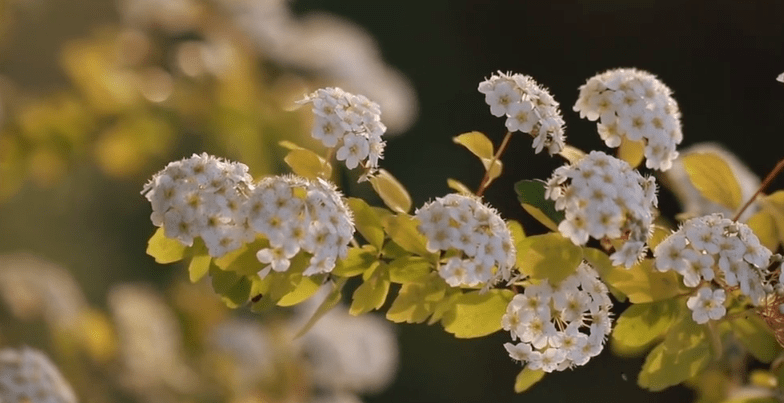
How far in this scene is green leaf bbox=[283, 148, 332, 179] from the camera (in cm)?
110

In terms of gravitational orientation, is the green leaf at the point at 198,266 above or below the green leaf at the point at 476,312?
below

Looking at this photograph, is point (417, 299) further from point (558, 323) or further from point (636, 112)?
point (636, 112)

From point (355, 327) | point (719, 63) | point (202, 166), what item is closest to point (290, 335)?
point (355, 327)

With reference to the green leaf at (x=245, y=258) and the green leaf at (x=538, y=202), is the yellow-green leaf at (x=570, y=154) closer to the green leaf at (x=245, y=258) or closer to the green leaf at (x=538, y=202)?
the green leaf at (x=538, y=202)

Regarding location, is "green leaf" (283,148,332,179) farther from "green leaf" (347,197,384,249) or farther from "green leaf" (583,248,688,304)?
"green leaf" (583,248,688,304)

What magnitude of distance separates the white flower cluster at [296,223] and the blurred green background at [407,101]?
1.23 metres

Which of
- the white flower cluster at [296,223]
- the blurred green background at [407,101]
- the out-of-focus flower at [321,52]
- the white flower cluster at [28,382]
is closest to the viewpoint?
the white flower cluster at [296,223]

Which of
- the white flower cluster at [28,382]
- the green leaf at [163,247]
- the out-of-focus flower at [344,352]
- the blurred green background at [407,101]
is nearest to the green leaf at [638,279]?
the green leaf at [163,247]

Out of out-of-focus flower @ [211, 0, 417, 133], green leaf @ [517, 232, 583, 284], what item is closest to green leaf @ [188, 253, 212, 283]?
green leaf @ [517, 232, 583, 284]

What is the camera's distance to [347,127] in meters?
1.04

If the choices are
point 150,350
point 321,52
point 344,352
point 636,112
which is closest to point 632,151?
point 636,112

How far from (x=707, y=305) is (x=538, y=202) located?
8.6 inches

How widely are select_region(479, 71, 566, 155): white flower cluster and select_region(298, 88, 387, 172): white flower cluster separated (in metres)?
0.14

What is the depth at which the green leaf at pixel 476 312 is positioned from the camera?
106 centimetres
